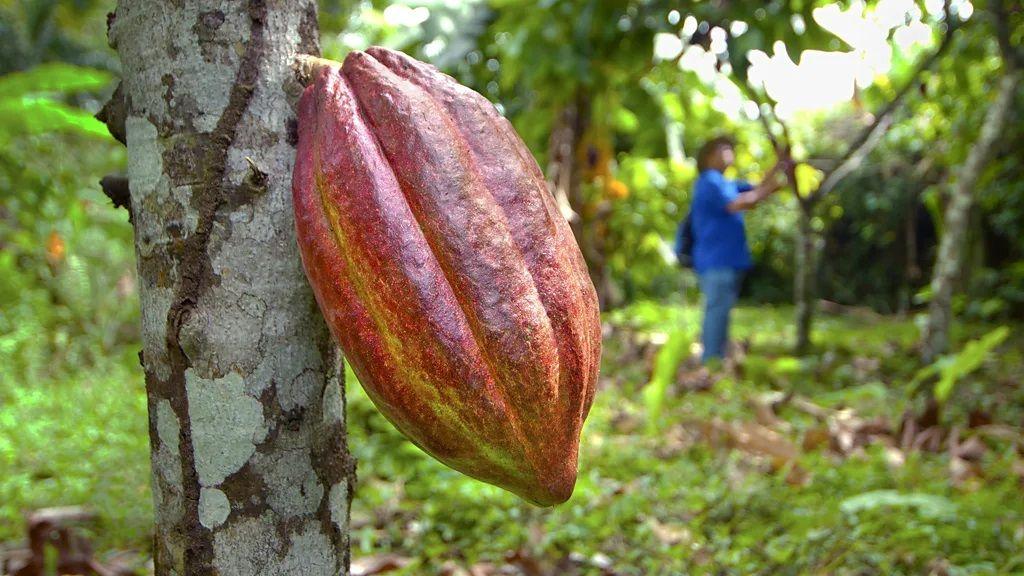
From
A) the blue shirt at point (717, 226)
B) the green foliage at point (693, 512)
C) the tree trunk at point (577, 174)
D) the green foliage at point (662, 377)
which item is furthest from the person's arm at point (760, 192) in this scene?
the green foliage at point (693, 512)

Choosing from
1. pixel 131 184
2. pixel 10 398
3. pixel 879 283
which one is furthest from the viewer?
pixel 879 283

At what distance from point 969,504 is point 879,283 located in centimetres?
582

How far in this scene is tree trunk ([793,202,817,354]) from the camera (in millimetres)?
3393

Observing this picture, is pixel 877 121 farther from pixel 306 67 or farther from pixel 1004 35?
pixel 306 67

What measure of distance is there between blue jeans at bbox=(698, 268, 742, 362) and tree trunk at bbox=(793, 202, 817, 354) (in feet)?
1.09

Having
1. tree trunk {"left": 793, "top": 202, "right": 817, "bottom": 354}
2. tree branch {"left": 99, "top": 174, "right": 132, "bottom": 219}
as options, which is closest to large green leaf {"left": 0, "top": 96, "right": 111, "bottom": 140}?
tree branch {"left": 99, "top": 174, "right": 132, "bottom": 219}

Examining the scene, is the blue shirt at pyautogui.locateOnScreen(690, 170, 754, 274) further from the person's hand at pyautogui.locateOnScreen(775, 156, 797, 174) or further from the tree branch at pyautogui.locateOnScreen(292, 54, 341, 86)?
the tree branch at pyautogui.locateOnScreen(292, 54, 341, 86)

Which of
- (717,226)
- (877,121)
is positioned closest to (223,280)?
(877,121)

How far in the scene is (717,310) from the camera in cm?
380

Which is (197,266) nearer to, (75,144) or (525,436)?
(525,436)

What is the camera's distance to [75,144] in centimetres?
477

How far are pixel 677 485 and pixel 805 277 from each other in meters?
1.91

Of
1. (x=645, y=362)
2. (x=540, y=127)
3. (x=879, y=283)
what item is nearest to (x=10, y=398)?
(x=540, y=127)

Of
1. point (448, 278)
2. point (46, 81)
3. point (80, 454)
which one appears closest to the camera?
point (448, 278)
